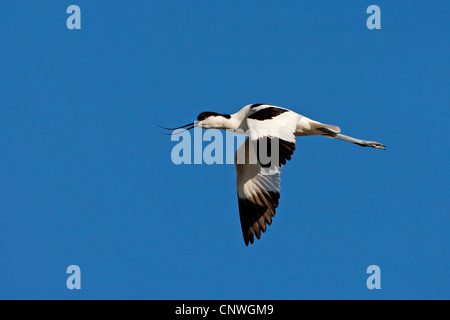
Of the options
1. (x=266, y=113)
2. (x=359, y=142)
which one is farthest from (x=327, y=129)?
(x=266, y=113)

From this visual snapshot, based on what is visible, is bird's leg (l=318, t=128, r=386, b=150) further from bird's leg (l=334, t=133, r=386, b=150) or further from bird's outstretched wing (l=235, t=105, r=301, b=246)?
bird's outstretched wing (l=235, t=105, r=301, b=246)

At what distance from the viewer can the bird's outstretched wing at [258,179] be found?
11.9 meters

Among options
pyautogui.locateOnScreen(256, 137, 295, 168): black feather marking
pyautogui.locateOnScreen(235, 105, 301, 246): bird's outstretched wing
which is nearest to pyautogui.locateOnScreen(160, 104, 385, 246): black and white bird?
pyautogui.locateOnScreen(235, 105, 301, 246): bird's outstretched wing

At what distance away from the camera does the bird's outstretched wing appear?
1191 centimetres

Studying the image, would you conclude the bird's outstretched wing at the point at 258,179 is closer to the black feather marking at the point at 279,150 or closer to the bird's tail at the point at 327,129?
the black feather marking at the point at 279,150

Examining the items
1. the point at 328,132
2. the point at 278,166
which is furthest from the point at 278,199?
the point at 278,166

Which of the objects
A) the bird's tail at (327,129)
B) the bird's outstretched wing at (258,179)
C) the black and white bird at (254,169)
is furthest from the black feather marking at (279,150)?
the bird's tail at (327,129)

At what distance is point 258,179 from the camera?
533 inches

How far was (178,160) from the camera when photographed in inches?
497

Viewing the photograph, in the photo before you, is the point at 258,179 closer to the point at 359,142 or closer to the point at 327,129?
the point at 327,129

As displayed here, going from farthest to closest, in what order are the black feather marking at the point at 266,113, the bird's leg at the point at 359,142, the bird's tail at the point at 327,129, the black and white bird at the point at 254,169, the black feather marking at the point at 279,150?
the bird's leg at the point at 359,142 → the bird's tail at the point at 327,129 → the black and white bird at the point at 254,169 → the black feather marking at the point at 266,113 → the black feather marking at the point at 279,150

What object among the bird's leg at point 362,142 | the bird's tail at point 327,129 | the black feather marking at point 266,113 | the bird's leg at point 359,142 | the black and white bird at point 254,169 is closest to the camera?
the black feather marking at point 266,113
